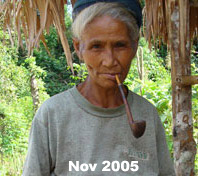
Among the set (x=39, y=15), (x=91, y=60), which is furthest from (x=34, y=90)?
(x=91, y=60)

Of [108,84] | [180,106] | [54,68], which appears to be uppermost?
[54,68]

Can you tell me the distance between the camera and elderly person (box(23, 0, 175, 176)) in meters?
0.93

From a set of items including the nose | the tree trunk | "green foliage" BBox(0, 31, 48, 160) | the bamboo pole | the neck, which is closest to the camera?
the nose

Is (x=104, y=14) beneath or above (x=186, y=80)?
above

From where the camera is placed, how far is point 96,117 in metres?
1.00

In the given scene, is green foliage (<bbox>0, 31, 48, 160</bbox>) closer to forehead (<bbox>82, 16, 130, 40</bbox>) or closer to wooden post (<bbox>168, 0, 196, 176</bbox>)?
wooden post (<bbox>168, 0, 196, 176</bbox>)

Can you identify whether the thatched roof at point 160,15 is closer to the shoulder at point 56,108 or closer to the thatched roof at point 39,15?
the thatched roof at point 39,15

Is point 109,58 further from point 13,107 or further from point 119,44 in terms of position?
point 13,107

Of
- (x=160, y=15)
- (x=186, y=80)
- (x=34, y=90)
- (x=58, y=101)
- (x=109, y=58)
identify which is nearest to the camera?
(x=109, y=58)

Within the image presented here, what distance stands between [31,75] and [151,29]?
194 inches

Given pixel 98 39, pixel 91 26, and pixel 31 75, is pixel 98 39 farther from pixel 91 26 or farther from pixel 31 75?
pixel 31 75

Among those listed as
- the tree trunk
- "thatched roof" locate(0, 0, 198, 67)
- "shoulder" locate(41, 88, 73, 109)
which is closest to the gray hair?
"shoulder" locate(41, 88, 73, 109)

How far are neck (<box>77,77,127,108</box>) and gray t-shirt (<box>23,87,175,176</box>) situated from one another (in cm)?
2

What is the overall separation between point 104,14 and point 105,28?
0.05 meters
